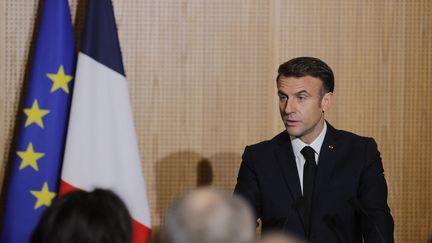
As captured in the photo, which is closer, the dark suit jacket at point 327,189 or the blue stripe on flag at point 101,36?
the dark suit jacket at point 327,189

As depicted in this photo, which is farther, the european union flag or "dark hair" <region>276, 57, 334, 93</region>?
the european union flag

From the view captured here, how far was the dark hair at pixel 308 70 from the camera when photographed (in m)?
3.50

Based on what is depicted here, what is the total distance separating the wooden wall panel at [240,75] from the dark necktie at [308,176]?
40.9 inches

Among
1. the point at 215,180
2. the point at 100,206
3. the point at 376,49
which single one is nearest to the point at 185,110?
the point at 215,180

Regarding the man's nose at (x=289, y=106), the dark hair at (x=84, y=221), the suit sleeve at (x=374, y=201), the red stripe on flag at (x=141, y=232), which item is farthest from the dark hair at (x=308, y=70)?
the dark hair at (x=84, y=221)

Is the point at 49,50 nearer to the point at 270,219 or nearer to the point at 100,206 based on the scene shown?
the point at 270,219

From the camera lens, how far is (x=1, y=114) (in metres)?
4.34

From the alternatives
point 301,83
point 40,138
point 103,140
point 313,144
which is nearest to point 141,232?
point 103,140

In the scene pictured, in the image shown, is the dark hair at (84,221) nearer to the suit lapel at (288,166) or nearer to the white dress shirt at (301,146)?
the suit lapel at (288,166)

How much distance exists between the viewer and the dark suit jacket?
3.36 metres

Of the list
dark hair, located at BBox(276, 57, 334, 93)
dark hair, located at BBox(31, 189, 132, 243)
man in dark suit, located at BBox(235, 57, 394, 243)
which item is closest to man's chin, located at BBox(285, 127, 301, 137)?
man in dark suit, located at BBox(235, 57, 394, 243)

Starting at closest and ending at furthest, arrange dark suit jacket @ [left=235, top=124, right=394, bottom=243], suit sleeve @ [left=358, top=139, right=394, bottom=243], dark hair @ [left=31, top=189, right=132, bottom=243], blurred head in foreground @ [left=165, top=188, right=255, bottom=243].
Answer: blurred head in foreground @ [left=165, top=188, right=255, bottom=243], dark hair @ [left=31, top=189, right=132, bottom=243], suit sleeve @ [left=358, top=139, right=394, bottom=243], dark suit jacket @ [left=235, top=124, right=394, bottom=243]

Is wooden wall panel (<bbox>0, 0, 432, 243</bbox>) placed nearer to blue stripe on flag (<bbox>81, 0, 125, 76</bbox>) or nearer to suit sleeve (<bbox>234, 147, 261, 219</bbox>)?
blue stripe on flag (<bbox>81, 0, 125, 76</bbox>)

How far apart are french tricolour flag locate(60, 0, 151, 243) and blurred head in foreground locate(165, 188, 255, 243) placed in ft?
7.99
